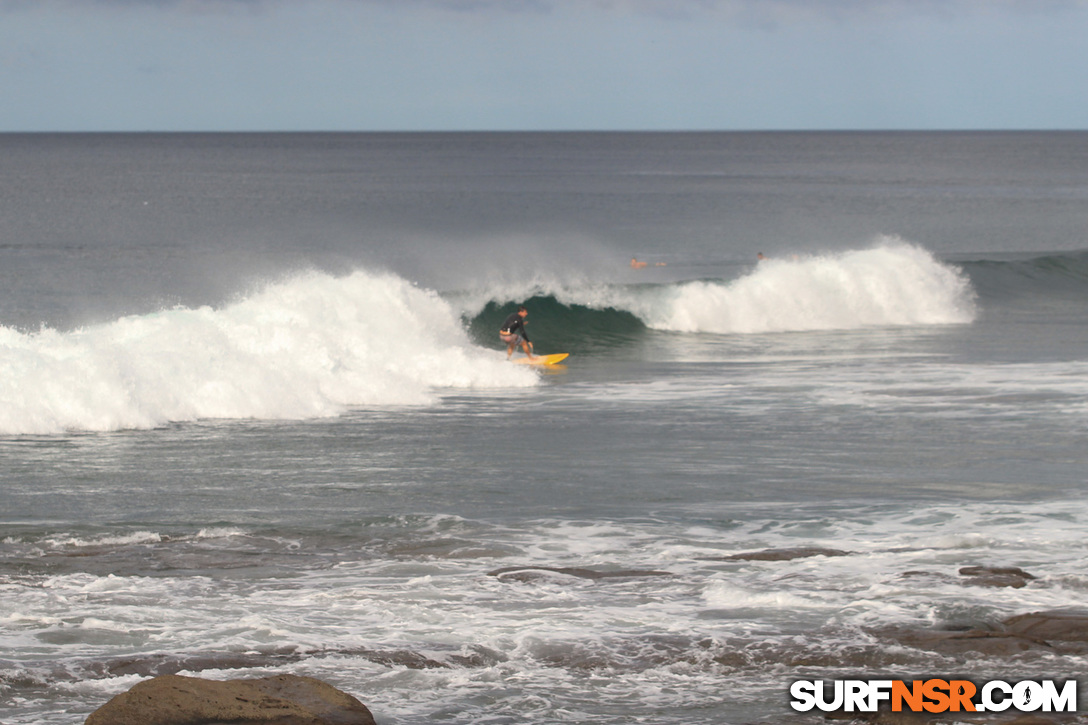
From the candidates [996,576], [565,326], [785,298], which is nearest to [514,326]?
[565,326]

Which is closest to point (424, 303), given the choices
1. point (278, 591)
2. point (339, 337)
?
point (339, 337)

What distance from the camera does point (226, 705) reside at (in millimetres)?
7051

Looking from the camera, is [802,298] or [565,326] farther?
[802,298]

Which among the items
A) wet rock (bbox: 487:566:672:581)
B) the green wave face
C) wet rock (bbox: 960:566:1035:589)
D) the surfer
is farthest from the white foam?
wet rock (bbox: 487:566:672:581)

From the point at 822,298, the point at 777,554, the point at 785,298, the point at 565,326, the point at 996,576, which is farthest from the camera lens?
the point at 822,298

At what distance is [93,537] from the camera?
12.0 meters

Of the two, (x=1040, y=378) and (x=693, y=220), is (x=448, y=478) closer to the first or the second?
(x=1040, y=378)

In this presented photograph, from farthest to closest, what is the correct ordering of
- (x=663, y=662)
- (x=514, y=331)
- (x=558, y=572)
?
(x=514, y=331) < (x=558, y=572) < (x=663, y=662)

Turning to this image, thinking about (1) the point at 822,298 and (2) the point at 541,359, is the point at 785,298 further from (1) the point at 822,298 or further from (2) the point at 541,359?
(2) the point at 541,359

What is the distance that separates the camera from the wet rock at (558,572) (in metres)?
10.7

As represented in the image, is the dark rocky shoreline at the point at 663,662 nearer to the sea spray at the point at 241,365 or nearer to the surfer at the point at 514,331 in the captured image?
the sea spray at the point at 241,365

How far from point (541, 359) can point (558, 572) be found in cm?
1452

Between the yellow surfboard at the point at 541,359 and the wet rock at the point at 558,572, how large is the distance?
1300 centimetres

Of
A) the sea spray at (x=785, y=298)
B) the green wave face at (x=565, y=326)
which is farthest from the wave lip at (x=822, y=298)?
the green wave face at (x=565, y=326)
